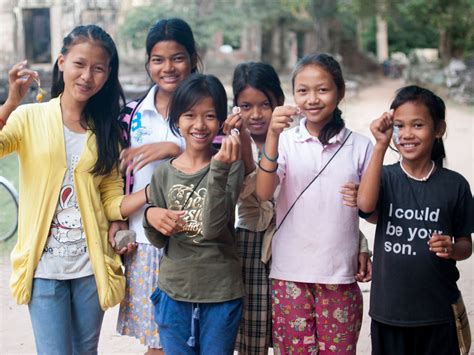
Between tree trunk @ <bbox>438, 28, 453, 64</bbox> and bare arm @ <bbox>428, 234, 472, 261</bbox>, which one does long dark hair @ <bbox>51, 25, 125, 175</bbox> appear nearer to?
bare arm @ <bbox>428, 234, 472, 261</bbox>

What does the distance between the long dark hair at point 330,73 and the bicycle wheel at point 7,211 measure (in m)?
4.42

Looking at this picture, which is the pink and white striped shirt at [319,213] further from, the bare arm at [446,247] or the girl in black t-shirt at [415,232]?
the bare arm at [446,247]

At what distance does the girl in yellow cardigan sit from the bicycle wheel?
3.93 m

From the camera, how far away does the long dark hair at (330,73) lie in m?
2.60

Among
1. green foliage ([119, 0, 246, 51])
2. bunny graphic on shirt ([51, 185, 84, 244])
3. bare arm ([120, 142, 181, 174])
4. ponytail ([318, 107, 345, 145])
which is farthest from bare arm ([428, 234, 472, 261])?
green foliage ([119, 0, 246, 51])

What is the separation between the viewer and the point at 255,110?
2867mm

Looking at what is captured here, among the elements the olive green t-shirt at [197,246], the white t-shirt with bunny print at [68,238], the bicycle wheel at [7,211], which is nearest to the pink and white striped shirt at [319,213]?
the olive green t-shirt at [197,246]

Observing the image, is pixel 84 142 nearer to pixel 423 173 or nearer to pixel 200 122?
pixel 200 122

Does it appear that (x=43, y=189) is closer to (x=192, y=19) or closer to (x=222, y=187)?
(x=222, y=187)

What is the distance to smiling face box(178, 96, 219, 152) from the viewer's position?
2.54 metres

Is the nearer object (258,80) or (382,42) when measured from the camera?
(258,80)

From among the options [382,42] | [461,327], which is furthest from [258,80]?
[382,42]

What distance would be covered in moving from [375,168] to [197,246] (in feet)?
2.32

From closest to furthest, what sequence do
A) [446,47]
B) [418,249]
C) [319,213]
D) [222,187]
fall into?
[222,187], [418,249], [319,213], [446,47]
